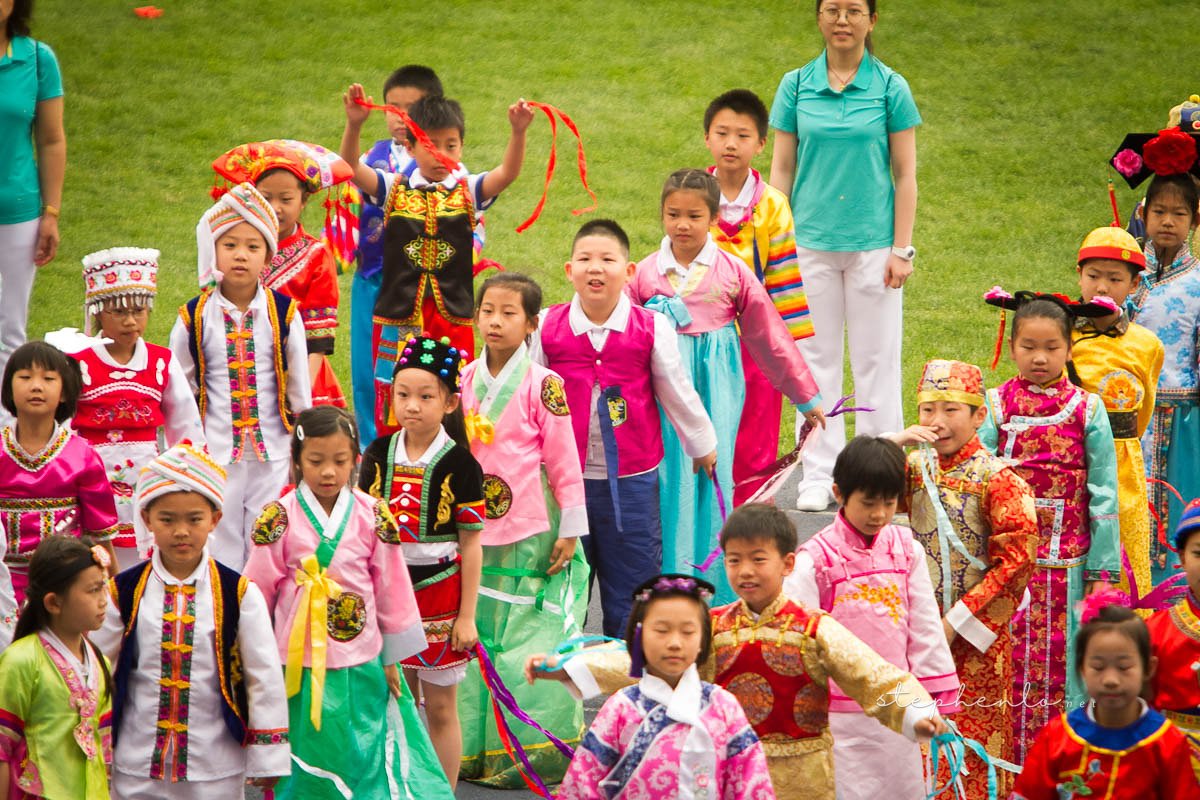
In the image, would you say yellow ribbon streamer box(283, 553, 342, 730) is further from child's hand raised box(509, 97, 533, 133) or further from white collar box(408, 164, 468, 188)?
white collar box(408, 164, 468, 188)

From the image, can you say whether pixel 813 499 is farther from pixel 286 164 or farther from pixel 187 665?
pixel 187 665

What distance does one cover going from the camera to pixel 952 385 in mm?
4906

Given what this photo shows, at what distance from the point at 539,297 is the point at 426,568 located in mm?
951

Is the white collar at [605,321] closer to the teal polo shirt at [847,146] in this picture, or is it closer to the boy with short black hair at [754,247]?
the boy with short black hair at [754,247]

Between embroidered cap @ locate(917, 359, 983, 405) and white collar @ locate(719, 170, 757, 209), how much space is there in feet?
5.34

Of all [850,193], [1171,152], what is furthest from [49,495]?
[1171,152]

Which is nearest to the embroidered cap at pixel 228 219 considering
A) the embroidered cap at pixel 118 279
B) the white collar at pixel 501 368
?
the embroidered cap at pixel 118 279

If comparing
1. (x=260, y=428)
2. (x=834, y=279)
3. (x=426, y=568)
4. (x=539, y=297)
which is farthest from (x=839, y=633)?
(x=834, y=279)

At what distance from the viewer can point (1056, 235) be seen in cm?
1184

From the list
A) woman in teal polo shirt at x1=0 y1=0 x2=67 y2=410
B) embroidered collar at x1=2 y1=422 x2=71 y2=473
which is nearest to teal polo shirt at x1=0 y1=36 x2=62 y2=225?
woman in teal polo shirt at x1=0 y1=0 x2=67 y2=410

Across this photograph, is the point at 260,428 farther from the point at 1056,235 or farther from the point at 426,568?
the point at 1056,235

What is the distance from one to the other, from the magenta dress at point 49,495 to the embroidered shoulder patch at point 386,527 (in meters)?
0.83

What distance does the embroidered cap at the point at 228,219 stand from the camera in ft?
17.9

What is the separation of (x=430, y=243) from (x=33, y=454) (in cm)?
201
